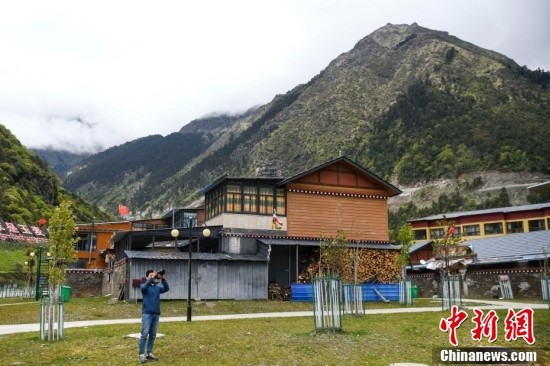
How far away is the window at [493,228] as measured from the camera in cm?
7669

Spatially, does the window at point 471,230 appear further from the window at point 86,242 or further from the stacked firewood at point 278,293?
the window at point 86,242

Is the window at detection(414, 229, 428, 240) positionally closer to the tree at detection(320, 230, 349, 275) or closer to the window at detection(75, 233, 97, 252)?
the window at detection(75, 233, 97, 252)

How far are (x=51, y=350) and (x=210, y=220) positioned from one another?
27.4 meters

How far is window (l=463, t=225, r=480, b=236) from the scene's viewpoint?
78.9 m

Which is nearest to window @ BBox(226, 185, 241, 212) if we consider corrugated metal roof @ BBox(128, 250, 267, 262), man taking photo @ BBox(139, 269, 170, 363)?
corrugated metal roof @ BBox(128, 250, 267, 262)

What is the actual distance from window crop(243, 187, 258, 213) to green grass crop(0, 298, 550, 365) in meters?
18.4

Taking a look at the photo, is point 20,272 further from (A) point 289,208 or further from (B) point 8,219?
(A) point 289,208

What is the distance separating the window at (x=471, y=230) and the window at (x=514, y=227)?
4286 mm

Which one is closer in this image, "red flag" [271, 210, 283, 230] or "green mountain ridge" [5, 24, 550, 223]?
"red flag" [271, 210, 283, 230]

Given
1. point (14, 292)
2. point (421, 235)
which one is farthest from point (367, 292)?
point (421, 235)

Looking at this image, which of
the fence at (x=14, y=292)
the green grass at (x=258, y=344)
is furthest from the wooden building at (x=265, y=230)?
the green grass at (x=258, y=344)

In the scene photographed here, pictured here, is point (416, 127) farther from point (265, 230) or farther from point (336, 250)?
point (336, 250)

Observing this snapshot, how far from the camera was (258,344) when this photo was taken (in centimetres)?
1416

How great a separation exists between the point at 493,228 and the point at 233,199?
2081 inches
